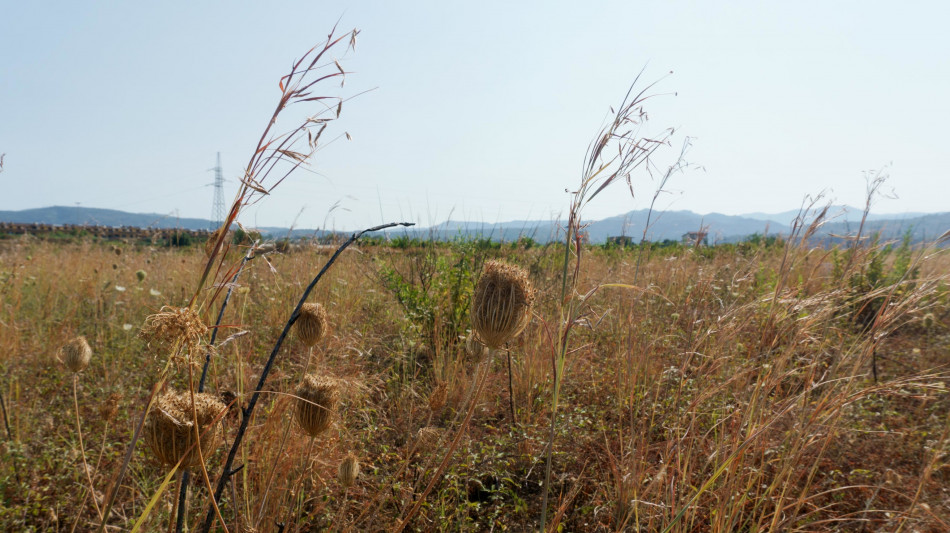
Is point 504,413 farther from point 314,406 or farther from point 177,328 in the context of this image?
point 177,328

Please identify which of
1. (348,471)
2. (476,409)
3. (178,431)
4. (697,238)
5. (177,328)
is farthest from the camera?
(476,409)

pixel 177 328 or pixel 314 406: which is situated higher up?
pixel 177 328

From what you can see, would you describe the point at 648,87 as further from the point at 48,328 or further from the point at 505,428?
the point at 48,328

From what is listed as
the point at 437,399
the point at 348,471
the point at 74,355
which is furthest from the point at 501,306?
the point at 74,355

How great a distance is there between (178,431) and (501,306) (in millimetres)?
776

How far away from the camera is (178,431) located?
939mm

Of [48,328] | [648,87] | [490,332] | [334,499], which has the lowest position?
[334,499]

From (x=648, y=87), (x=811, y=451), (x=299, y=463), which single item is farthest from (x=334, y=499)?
(x=811, y=451)

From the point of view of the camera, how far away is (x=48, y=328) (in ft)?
13.0

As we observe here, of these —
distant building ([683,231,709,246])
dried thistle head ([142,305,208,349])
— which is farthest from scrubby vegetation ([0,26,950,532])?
distant building ([683,231,709,246])

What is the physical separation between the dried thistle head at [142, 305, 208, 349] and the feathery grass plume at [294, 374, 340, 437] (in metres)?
0.58

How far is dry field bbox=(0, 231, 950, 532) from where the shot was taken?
1.58 meters

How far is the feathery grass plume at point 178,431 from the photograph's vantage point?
0.93 meters

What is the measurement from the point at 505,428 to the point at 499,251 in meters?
2.19
